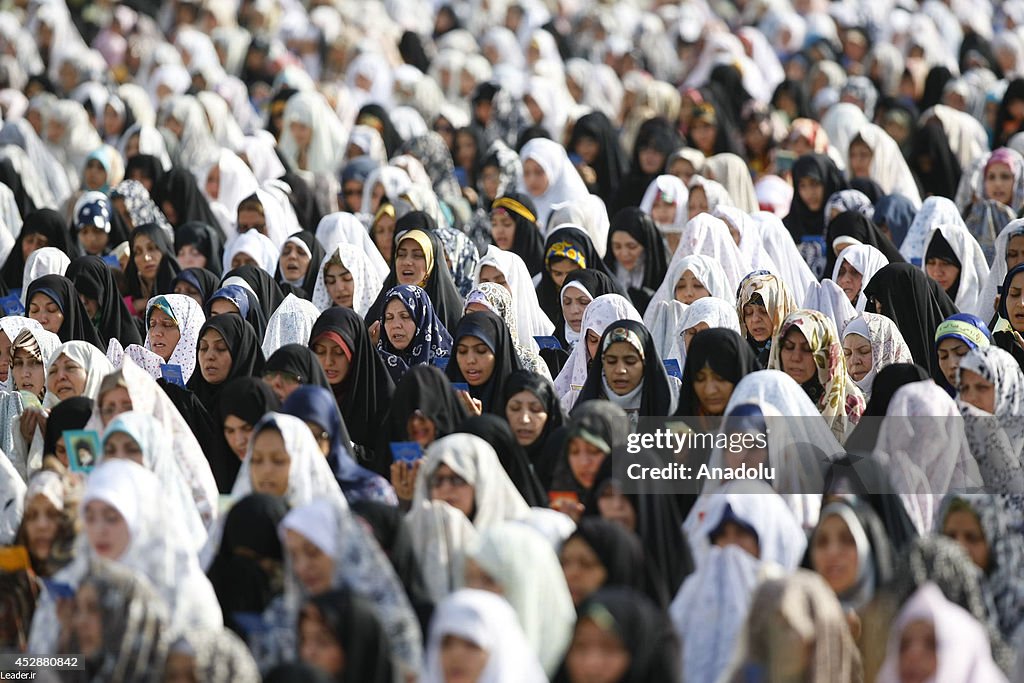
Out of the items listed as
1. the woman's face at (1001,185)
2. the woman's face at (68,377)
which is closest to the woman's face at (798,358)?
the woman's face at (68,377)

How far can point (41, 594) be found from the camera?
7.37 meters

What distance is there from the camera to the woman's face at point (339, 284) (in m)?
11.2

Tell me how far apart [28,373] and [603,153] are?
615 centimetres

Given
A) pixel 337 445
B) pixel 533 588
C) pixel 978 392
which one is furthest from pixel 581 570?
pixel 978 392

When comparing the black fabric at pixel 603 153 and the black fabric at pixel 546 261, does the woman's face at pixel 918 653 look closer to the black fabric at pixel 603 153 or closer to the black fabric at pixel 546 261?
the black fabric at pixel 546 261

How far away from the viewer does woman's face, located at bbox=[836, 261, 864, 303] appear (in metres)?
11.3

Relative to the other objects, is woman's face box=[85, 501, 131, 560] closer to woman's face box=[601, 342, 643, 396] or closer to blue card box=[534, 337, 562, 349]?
woman's face box=[601, 342, 643, 396]

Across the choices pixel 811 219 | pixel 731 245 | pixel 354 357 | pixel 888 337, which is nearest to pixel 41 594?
pixel 354 357

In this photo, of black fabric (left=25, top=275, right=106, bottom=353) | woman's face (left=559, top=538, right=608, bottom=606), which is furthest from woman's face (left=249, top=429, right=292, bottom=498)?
black fabric (left=25, top=275, right=106, bottom=353)

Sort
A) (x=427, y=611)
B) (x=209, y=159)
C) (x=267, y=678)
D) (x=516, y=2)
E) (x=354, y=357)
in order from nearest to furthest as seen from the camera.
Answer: (x=267, y=678)
(x=427, y=611)
(x=354, y=357)
(x=209, y=159)
(x=516, y=2)

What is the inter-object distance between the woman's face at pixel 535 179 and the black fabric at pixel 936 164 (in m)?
2.76

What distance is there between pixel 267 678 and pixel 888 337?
445cm

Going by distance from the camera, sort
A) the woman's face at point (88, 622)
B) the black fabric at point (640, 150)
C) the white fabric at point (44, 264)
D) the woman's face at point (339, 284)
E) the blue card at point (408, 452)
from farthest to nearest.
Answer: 1. the black fabric at point (640, 150)
2. the white fabric at point (44, 264)
3. the woman's face at point (339, 284)
4. the blue card at point (408, 452)
5. the woman's face at point (88, 622)

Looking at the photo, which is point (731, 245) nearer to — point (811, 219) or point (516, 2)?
point (811, 219)
